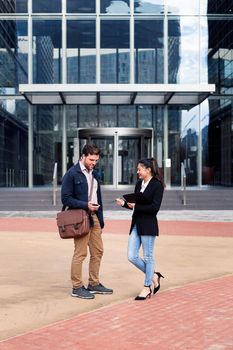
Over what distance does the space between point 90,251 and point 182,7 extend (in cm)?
2223

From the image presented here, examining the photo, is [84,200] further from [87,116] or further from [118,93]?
[87,116]

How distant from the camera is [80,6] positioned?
88.3 ft

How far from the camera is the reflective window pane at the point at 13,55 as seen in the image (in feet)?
88.0

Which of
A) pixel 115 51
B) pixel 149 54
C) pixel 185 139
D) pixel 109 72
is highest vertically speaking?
pixel 115 51

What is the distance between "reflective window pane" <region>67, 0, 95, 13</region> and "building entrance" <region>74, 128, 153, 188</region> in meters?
5.86

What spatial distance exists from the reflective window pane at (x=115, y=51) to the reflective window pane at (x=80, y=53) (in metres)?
0.52

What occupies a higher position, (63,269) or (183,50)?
(183,50)

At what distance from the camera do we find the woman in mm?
6528

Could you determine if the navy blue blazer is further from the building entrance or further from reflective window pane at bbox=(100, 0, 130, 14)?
reflective window pane at bbox=(100, 0, 130, 14)

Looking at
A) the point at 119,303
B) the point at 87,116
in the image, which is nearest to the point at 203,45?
the point at 87,116

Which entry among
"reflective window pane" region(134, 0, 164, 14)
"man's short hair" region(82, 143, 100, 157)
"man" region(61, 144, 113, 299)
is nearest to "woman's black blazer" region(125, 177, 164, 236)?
"man" region(61, 144, 113, 299)

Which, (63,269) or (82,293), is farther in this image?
(63,269)

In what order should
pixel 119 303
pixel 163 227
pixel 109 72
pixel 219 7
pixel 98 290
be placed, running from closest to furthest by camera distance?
pixel 119 303 < pixel 98 290 < pixel 163 227 < pixel 109 72 < pixel 219 7

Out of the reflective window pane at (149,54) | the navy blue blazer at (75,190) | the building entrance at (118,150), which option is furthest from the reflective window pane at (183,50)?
the navy blue blazer at (75,190)
